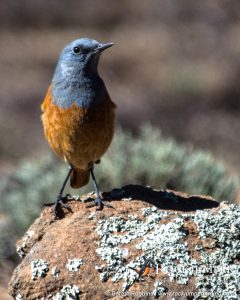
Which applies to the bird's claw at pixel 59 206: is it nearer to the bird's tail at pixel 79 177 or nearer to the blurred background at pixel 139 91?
the bird's tail at pixel 79 177

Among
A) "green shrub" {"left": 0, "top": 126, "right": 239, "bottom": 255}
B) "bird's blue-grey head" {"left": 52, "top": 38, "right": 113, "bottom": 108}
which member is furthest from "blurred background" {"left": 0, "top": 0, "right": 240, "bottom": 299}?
"bird's blue-grey head" {"left": 52, "top": 38, "right": 113, "bottom": 108}

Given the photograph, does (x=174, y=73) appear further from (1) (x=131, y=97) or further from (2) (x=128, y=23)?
(2) (x=128, y=23)

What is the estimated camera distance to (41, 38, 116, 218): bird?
7.01 meters

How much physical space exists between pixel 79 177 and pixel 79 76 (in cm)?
101

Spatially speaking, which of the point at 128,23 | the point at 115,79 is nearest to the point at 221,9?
the point at 128,23

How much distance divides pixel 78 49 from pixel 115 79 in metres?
17.1

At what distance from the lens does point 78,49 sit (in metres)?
7.20

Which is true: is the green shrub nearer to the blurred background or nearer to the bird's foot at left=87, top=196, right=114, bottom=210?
the blurred background

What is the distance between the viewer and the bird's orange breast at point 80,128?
23.0 feet

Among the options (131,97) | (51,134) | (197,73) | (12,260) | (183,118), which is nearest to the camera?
(51,134)

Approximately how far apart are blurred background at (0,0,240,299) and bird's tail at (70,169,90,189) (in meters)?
1.33

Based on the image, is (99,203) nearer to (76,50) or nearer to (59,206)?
(59,206)

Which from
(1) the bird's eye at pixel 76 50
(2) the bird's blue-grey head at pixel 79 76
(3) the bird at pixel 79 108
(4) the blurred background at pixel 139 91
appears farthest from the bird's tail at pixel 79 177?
Answer: (4) the blurred background at pixel 139 91

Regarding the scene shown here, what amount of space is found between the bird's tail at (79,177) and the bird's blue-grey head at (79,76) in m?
0.84
